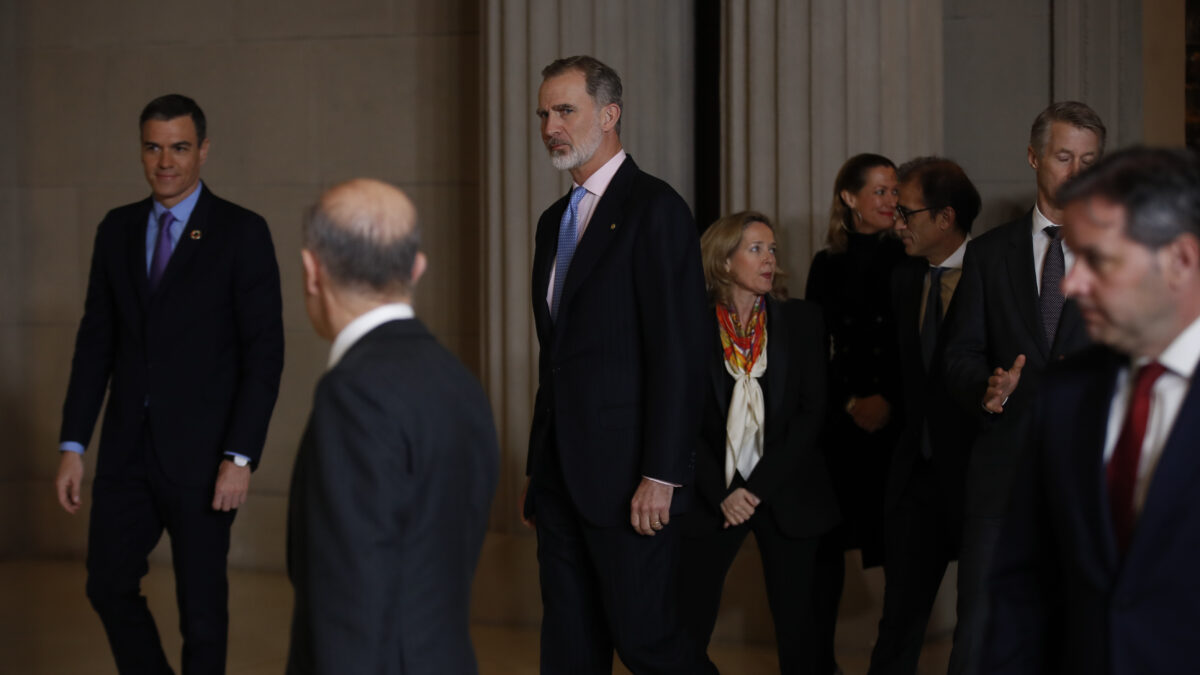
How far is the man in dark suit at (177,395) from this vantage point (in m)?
3.59

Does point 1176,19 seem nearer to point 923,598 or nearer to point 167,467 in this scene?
point 923,598

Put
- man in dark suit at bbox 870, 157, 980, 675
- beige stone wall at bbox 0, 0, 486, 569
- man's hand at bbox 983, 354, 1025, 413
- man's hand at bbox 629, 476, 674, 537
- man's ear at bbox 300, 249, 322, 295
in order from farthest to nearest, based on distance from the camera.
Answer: beige stone wall at bbox 0, 0, 486, 569
man in dark suit at bbox 870, 157, 980, 675
man's hand at bbox 629, 476, 674, 537
man's hand at bbox 983, 354, 1025, 413
man's ear at bbox 300, 249, 322, 295

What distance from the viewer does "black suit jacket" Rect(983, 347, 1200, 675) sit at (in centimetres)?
176

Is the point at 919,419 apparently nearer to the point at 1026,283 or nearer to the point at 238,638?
the point at 1026,283

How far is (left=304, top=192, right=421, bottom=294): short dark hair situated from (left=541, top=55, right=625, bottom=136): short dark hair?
56.2 inches

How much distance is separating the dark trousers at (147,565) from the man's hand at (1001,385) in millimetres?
2143

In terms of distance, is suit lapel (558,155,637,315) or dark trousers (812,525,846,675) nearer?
suit lapel (558,155,637,315)

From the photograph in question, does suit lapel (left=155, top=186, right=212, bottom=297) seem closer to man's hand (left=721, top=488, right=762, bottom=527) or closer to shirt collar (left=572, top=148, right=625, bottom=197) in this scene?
shirt collar (left=572, top=148, right=625, bottom=197)

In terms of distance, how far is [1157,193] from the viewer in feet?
5.82

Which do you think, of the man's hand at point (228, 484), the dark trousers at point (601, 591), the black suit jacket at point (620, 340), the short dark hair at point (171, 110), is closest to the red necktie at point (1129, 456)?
the black suit jacket at point (620, 340)

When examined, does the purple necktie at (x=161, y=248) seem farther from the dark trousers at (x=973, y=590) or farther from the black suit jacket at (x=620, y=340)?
the dark trousers at (x=973, y=590)

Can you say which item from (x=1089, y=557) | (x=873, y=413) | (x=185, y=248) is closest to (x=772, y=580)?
(x=873, y=413)

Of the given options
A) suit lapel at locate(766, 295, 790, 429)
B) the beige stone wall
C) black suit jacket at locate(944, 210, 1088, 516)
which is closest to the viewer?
black suit jacket at locate(944, 210, 1088, 516)

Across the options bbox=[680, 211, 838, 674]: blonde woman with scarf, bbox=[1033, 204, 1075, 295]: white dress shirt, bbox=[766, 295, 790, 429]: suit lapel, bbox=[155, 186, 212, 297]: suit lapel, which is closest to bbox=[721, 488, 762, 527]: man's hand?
bbox=[680, 211, 838, 674]: blonde woman with scarf
